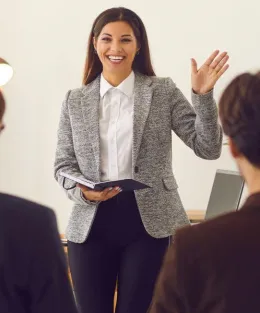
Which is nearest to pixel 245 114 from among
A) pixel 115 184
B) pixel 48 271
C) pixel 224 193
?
pixel 48 271

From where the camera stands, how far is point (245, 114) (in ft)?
3.37

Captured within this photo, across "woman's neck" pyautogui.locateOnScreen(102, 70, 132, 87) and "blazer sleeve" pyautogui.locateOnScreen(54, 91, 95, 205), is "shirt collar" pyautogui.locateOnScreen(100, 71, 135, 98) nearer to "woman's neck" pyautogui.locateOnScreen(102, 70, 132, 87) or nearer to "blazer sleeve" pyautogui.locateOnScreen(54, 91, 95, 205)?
"woman's neck" pyautogui.locateOnScreen(102, 70, 132, 87)

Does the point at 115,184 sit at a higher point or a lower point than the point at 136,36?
lower

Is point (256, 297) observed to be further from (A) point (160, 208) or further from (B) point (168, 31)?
(B) point (168, 31)

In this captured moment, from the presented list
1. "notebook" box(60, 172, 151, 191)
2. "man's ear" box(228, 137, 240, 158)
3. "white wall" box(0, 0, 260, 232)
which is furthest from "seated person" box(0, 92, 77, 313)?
"white wall" box(0, 0, 260, 232)

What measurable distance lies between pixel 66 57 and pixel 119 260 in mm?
1928

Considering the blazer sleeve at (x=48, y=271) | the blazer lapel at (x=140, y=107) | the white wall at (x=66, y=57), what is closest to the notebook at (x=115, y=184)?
the blazer lapel at (x=140, y=107)

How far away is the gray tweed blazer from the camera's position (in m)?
2.04

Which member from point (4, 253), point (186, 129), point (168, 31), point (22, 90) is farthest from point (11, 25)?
point (4, 253)

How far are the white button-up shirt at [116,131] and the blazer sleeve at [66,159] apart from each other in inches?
4.4

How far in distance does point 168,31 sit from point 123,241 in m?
1.67

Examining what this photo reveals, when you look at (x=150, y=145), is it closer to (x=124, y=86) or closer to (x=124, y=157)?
(x=124, y=157)

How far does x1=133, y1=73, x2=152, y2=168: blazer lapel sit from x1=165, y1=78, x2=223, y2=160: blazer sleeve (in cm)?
7

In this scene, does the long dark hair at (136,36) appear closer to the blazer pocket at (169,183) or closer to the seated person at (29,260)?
the blazer pocket at (169,183)
